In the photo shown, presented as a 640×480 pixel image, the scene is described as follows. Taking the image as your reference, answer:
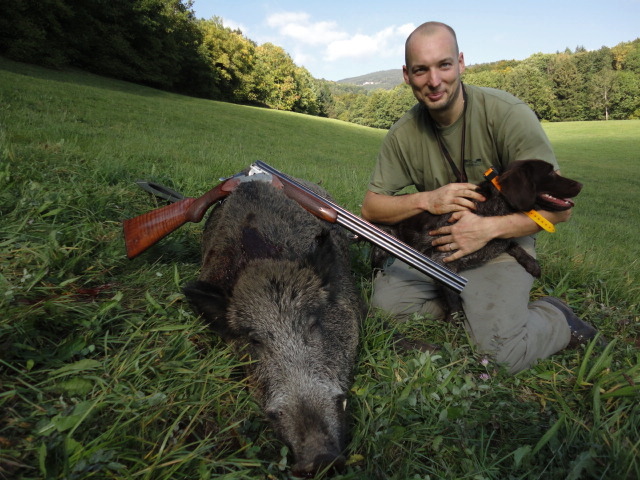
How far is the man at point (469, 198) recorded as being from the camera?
10.9 feet

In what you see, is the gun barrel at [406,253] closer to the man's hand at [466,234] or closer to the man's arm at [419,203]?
the man's hand at [466,234]

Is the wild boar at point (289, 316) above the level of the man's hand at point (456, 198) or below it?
below

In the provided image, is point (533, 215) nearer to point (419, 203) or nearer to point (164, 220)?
point (419, 203)

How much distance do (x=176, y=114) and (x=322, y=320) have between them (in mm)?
21174

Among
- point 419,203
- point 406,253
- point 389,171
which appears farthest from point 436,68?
point 406,253

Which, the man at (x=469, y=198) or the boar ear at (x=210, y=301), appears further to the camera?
the man at (x=469, y=198)

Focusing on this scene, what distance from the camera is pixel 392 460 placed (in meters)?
2.06

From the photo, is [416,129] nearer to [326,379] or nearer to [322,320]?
[322,320]

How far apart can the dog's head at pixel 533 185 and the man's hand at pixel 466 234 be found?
313 mm

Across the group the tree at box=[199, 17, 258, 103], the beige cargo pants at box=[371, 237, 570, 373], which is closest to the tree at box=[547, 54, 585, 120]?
the tree at box=[199, 17, 258, 103]

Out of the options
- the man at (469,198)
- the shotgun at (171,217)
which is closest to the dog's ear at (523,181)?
the man at (469,198)

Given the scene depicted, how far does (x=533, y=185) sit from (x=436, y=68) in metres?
1.33

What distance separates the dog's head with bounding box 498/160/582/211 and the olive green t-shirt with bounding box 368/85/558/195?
0.72ft

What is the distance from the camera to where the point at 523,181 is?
11.0 feet
